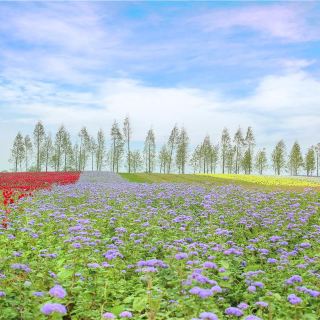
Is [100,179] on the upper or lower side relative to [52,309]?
upper

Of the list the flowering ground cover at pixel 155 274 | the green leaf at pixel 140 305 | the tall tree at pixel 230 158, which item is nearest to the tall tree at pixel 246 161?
the tall tree at pixel 230 158

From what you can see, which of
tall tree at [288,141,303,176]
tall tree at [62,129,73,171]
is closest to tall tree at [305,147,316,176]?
tall tree at [288,141,303,176]

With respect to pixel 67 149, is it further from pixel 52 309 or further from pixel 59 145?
pixel 52 309

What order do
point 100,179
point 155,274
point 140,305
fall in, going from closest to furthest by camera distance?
point 140,305
point 155,274
point 100,179

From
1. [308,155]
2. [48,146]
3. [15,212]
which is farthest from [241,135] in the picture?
[15,212]

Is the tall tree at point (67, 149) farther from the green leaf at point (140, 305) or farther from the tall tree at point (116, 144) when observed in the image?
the green leaf at point (140, 305)

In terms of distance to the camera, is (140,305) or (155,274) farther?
(155,274)

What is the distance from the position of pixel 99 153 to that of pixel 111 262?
254ft

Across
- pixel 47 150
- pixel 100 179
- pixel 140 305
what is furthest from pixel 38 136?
pixel 140 305

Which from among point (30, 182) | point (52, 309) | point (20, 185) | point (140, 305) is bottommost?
point (140, 305)

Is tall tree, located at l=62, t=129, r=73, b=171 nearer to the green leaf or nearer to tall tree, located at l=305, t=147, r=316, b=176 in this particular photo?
tall tree, located at l=305, t=147, r=316, b=176

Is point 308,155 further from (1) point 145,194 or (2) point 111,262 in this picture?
(2) point 111,262

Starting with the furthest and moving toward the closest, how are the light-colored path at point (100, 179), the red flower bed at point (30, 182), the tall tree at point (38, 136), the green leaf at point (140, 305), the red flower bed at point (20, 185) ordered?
the tall tree at point (38, 136) < the light-colored path at point (100, 179) < the red flower bed at point (30, 182) < the red flower bed at point (20, 185) < the green leaf at point (140, 305)

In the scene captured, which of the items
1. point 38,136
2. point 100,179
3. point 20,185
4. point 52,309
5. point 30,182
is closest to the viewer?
point 52,309
